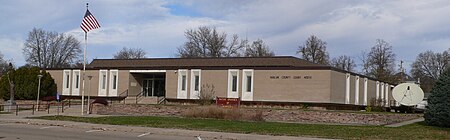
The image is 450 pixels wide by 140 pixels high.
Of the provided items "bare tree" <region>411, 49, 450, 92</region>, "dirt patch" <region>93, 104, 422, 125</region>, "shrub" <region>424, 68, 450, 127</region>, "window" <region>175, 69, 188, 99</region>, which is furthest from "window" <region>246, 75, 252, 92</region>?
"bare tree" <region>411, 49, 450, 92</region>

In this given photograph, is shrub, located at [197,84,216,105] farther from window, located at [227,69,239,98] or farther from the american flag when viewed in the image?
the american flag

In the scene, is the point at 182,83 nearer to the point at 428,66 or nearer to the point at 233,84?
the point at 233,84

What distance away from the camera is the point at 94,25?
33.9 metres

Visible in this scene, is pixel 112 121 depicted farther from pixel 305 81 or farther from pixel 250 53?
pixel 250 53

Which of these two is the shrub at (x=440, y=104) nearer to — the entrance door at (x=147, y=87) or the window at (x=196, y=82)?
the window at (x=196, y=82)

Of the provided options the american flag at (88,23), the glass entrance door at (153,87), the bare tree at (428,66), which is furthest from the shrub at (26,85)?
the bare tree at (428,66)

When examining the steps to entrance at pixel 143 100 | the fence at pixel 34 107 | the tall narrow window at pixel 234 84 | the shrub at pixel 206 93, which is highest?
the tall narrow window at pixel 234 84

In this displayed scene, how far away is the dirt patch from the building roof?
10575mm

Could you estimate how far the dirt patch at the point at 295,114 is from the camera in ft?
110

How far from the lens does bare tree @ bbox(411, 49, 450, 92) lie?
96125 mm

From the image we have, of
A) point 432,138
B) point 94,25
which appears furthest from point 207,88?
point 432,138

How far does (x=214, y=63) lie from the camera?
55.1 metres

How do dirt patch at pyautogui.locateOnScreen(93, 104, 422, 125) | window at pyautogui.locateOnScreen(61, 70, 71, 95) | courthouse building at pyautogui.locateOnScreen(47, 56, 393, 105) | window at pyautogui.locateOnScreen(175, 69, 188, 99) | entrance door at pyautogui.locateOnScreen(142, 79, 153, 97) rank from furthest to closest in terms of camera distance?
window at pyautogui.locateOnScreen(61, 70, 71, 95)
entrance door at pyautogui.locateOnScreen(142, 79, 153, 97)
window at pyautogui.locateOnScreen(175, 69, 188, 99)
courthouse building at pyautogui.locateOnScreen(47, 56, 393, 105)
dirt patch at pyautogui.locateOnScreen(93, 104, 422, 125)

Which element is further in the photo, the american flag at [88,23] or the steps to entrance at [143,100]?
the steps to entrance at [143,100]
